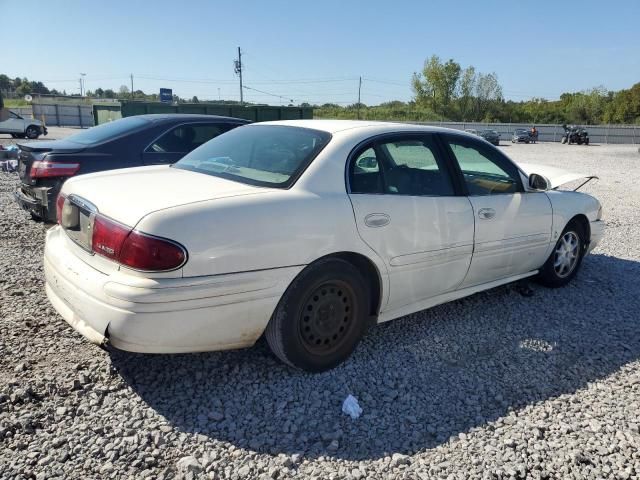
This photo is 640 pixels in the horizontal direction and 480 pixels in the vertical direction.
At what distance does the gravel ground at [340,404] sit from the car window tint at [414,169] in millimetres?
1070

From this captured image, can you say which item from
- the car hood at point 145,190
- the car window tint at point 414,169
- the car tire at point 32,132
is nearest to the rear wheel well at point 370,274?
the car window tint at point 414,169

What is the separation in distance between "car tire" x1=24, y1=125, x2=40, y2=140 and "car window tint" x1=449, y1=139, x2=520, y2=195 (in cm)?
2841

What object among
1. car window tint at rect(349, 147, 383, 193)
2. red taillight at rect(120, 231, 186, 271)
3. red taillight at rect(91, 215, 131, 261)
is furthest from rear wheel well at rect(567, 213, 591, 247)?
red taillight at rect(91, 215, 131, 261)

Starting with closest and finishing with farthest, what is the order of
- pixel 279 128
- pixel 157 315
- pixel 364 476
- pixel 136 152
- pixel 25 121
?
pixel 364 476 < pixel 157 315 < pixel 279 128 < pixel 136 152 < pixel 25 121

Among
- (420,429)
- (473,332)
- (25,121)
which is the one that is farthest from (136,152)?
(25,121)

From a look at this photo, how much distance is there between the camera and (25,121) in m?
26.7

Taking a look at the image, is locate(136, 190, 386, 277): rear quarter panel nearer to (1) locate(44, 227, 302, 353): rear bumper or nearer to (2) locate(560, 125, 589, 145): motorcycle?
(1) locate(44, 227, 302, 353): rear bumper

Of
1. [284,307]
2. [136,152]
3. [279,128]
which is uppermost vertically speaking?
[279,128]

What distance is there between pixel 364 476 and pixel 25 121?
30.0 metres

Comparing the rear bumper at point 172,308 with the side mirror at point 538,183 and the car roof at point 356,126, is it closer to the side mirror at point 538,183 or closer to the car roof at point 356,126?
the car roof at point 356,126

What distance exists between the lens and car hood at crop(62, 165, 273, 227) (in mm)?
2600

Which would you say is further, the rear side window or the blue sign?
the blue sign

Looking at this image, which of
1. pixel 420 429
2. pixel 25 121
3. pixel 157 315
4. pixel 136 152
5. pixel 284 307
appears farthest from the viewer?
pixel 25 121

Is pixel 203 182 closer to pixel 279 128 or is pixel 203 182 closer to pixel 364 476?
pixel 279 128
